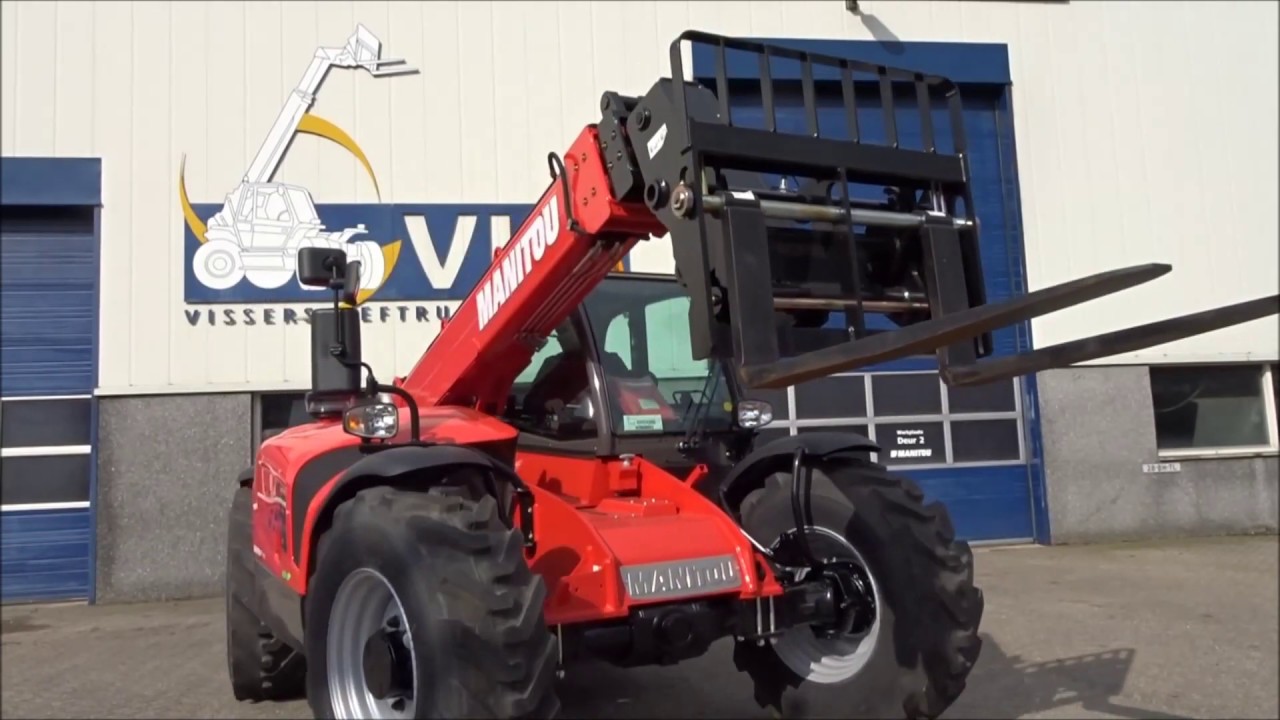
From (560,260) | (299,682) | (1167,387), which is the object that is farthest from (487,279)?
(1167,387)

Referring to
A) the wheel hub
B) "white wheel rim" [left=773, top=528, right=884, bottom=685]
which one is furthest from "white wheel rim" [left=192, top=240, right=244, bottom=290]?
"white wheel rim" [left=773, top=528, right=884, bottom=685]

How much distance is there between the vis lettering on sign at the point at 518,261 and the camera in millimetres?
3627

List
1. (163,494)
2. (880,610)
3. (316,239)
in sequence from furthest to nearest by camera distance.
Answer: (316,239), (163,494), (880,610)

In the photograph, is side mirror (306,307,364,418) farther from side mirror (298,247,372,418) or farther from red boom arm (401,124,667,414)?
red boom arm (401,124,667,414)

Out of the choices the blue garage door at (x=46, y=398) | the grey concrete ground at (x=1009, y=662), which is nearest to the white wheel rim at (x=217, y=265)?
the blue garage door at (x=46, y=398)

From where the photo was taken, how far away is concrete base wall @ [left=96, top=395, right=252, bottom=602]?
9.08 meters

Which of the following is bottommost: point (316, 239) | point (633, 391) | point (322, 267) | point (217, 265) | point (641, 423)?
point (641, 423)

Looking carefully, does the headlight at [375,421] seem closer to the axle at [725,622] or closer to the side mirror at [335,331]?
the side mirror at [335,331]

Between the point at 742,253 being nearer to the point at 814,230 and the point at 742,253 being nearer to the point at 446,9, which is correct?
the point at 814,230

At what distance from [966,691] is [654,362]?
2.44 m

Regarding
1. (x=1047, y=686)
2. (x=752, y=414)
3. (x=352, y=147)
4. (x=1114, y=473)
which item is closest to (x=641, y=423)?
(x=752, y=414)

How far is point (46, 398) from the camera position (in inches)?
369

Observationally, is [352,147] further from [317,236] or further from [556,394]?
[556,394]

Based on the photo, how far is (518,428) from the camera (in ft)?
14.3
